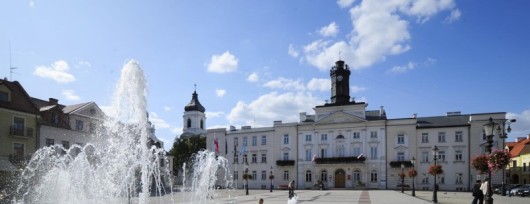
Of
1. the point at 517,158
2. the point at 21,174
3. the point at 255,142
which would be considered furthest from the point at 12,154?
the point at 517,158

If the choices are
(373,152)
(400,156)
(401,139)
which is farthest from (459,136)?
(373,152)

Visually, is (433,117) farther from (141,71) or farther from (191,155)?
(141,71)

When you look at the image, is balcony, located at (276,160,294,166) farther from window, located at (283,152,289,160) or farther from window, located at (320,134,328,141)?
window, located at (320,134,328,141)

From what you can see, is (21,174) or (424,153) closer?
(21,174)

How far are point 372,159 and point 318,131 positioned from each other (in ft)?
29.3

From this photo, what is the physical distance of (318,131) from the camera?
6681 cm

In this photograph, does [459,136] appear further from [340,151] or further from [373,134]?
[340,151]

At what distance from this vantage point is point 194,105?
102 meters

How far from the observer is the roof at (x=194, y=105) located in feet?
333

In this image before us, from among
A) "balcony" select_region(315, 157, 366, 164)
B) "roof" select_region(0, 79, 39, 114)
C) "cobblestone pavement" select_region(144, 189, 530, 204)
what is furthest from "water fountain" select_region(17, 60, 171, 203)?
"balcony" select_region(315, 157, 366, 164)

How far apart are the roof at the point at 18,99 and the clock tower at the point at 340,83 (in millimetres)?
42920

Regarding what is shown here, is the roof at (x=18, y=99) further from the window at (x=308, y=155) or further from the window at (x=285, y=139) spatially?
the window at (x=308, y=155)

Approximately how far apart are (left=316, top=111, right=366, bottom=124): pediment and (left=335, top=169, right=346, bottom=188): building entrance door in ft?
23.7

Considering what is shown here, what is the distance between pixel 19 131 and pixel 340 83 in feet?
150
